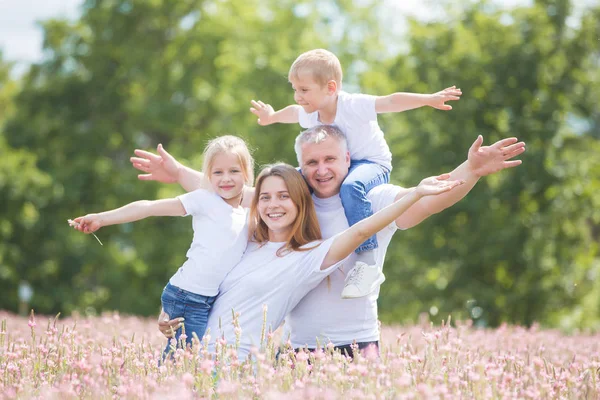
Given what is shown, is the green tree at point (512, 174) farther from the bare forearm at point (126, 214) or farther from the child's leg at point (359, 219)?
the bare forearm at point (126, 214)

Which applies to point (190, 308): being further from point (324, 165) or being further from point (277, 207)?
point (324, 165)

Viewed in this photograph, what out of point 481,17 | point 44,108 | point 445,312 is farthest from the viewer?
point 44,108

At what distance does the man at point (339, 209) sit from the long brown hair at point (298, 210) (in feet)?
0.68

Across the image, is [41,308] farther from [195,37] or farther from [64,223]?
[195,37]

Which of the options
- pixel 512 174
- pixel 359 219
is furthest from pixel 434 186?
pixel 512 174

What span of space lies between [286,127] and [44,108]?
354 inches

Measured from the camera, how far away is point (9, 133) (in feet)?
89.0

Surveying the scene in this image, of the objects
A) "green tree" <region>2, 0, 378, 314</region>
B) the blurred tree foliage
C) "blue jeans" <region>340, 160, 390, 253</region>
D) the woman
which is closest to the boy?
"blue jeans" <region>340, 160, 390, 253</region>

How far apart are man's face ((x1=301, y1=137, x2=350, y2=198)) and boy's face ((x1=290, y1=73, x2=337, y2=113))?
64 centimetres

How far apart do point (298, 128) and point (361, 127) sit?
18225mm

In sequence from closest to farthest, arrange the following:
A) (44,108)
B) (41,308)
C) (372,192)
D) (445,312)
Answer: (372,192), (445,312), (41,308), (44,108)

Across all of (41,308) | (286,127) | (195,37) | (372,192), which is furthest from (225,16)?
(372,192)

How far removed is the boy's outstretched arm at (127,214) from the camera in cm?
526

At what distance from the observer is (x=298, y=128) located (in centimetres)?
2433
